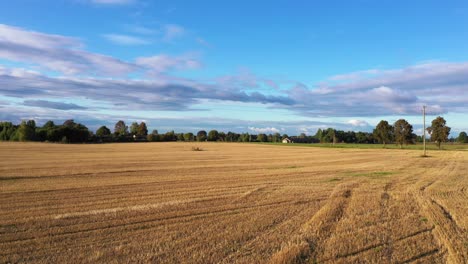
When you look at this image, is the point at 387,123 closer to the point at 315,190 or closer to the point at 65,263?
the point at 315,190

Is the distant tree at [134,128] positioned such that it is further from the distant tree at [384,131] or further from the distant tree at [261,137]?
the distant tree at [384,131]

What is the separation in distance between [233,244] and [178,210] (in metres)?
4.36

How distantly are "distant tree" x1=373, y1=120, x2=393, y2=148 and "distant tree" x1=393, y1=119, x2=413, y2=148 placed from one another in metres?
4.61

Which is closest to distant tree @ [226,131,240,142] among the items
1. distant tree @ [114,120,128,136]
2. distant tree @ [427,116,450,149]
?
distant tree @ [114,120,128,136]

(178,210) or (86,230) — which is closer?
(86,230)

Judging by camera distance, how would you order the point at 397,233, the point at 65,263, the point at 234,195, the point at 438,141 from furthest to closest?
1. the point at 438,141
2. the point at 234,195
3. the point at 397,233
4. the point at 65,263

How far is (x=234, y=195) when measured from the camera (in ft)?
52.2

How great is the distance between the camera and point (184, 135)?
151 m

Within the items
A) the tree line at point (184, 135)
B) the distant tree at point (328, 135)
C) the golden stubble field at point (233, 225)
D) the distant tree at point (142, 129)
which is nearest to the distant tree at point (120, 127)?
the tree line at point (184, 135)

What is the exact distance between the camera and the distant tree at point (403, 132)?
101625mm

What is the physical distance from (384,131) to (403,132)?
7.18 meters

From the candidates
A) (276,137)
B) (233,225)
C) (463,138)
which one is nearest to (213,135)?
(276,137)

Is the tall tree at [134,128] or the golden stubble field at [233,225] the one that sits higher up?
the tall tree at [134,128]

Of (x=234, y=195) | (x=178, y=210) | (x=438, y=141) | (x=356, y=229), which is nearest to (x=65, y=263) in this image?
(x=178, y=210)
